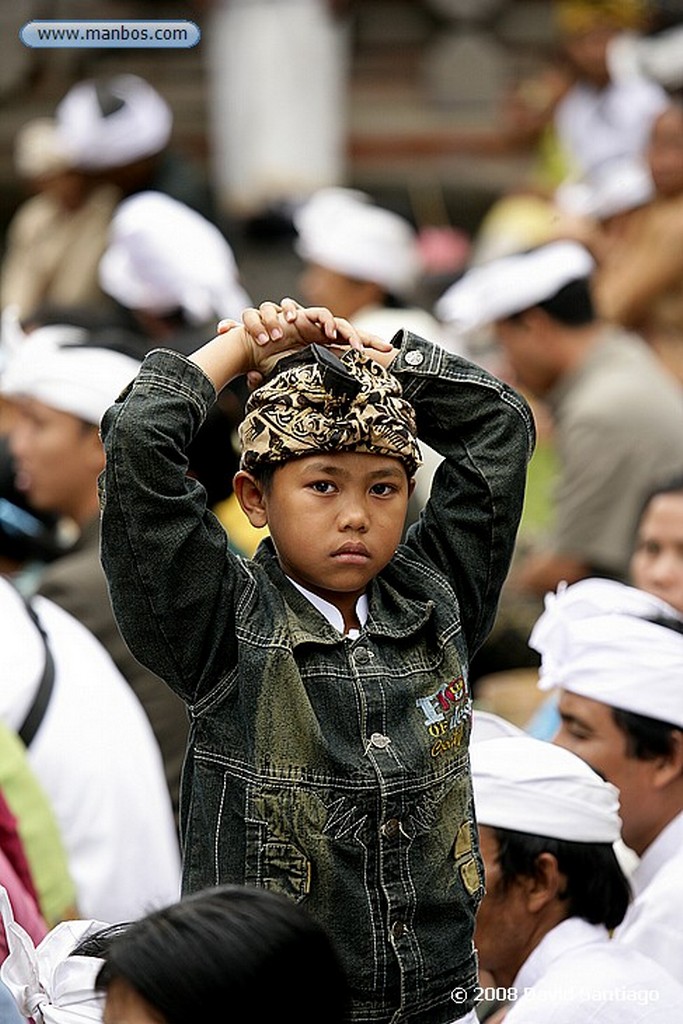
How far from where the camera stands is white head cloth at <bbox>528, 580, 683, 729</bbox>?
3434 mm

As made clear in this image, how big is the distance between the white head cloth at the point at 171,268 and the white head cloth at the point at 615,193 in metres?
1.91

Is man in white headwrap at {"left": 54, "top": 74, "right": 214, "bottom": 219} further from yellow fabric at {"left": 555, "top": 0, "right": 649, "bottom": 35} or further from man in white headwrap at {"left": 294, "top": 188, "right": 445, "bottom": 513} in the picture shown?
yellow fabric at {"left": 555, "top": 0, "right": 649, "bottom": 35}

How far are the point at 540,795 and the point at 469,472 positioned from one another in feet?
2.44

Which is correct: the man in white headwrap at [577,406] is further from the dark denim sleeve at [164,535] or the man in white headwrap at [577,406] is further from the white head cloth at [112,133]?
the dark denim sleeve at [164,535]

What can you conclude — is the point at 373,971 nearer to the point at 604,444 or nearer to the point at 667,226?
the point at 604,444

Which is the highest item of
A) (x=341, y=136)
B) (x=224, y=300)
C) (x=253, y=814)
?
(x=253, y=814)

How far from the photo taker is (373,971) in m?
2.42

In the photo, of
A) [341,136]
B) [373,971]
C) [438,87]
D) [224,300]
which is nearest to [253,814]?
[373,971]

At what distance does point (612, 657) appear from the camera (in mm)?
3434

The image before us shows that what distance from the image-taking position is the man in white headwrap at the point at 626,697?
3.43 metres

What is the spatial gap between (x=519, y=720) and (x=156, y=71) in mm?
8672

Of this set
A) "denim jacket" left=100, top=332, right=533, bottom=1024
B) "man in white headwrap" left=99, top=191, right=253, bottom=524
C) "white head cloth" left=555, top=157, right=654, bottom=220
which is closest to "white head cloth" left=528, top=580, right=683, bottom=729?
"denim jacket" left=100, top=332, right=533, bottom=1024

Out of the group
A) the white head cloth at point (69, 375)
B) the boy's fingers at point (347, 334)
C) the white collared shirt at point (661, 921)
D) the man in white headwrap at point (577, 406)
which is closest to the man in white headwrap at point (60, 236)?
the man in white headwrap at point (577, 406)

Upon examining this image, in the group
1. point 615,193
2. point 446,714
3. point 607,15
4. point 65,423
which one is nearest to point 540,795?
point 446,714
